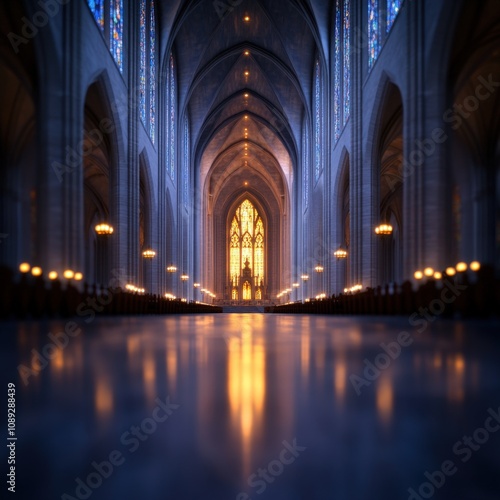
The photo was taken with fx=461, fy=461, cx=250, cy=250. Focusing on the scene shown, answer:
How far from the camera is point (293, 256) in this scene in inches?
1452

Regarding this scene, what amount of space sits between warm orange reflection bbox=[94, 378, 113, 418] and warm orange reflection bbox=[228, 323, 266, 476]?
299mm

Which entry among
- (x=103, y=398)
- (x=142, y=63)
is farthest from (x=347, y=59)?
(x=103, y=398)

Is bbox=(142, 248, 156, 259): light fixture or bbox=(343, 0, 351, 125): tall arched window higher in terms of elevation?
bbox=(343, 0, 351, 125): tall arched window

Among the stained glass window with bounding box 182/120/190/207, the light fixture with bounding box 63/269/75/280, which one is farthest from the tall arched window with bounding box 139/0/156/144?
the stained glass window with bounding box 182/120/190/207

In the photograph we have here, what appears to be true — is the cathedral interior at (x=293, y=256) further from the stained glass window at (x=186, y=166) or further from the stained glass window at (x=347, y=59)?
the stained glass window at (x=186, y=166)

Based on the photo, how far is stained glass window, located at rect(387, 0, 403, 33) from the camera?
12.4 meters

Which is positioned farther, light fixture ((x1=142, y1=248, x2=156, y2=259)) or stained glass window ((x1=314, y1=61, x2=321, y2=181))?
stained glass window ((x1=314, y1=61, x2=321, y2=181))

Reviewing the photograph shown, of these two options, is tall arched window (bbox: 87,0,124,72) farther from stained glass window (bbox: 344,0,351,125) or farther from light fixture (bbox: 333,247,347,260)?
light fixture (bbox: 333,247,347,260)

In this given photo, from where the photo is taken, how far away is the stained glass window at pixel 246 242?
159 ft

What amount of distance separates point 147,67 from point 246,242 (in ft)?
101

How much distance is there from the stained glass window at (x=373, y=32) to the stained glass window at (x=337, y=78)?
13.2ft

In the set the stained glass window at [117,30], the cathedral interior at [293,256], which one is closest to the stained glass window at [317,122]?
the cathedral interior at [293,256]

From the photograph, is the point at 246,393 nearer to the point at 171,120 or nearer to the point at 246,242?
the point at 171,120

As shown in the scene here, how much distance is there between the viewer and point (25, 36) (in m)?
10.1
